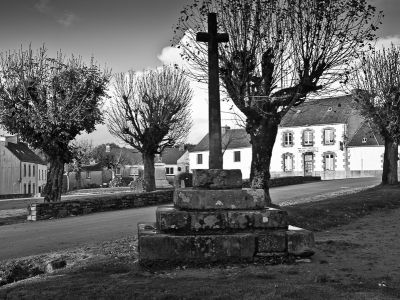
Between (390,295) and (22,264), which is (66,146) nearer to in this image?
(22,264)

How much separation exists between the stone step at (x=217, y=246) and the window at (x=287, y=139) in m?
55.3

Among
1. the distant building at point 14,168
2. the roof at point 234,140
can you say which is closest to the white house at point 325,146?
the roof at point 234,140

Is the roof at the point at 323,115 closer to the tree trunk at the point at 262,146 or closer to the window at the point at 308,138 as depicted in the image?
the window at the point at 308,138

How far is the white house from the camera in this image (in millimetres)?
53844

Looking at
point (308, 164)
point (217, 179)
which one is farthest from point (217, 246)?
point (308, 164)

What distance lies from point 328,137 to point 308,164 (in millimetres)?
4683

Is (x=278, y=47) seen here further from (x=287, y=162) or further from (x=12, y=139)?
(x=12, y=139)

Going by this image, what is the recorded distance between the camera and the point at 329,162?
2256 inches

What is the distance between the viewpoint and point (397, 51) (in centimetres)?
2644

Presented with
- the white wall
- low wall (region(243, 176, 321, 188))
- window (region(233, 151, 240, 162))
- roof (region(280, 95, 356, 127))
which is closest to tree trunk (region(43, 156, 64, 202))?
low wall (region(243, 176, 321, 188))

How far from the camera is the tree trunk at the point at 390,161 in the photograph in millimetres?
28484

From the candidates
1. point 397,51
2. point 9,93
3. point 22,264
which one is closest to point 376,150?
point 397,51

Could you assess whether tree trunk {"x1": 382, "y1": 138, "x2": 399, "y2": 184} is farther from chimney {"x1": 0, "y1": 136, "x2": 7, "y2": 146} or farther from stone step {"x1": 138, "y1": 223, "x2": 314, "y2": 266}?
chimney {"x1": 0, "y1": 136, "x2": 7, "y2": 146}

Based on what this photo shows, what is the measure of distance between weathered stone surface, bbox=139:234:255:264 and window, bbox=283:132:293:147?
55553 millimetres
